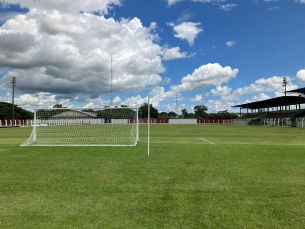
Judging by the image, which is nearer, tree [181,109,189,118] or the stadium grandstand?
the stadium grandstand

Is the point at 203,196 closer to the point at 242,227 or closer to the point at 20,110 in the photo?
the point at 242,227

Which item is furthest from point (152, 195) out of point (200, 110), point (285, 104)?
point (200, 110)

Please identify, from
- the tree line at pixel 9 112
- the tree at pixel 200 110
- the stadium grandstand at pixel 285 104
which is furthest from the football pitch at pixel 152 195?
the tree at pixel 200 110

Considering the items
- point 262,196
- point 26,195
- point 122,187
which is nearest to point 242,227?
point 262,196

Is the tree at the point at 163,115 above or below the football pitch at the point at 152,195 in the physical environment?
above

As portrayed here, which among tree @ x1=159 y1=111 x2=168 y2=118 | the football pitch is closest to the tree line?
tree @ x1=159 y1=111 x2=168 y2=118

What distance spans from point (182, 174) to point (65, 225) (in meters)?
3.32

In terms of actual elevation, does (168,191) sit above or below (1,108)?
below

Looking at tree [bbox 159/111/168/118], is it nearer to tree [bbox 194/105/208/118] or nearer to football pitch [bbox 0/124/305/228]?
tree [bbox 194/105/208/118]

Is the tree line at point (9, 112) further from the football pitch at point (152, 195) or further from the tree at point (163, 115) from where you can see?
the football pitch at point (152, 195)

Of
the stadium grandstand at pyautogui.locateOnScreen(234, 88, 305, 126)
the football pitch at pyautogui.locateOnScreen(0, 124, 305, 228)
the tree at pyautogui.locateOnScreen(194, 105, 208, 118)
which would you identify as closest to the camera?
the football pitch at pyautogui.locateOnScreen(0, 124, 305, 228)

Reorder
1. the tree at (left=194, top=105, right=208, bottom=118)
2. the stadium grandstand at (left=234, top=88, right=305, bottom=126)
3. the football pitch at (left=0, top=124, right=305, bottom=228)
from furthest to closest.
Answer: the tree at (left=194, top=105, right=208, bottom=118), the stadium grandstand at (left=234, top=88, right=305, bottom=126), the football pitch at (left=0, top=124, right=305, bottom=228)

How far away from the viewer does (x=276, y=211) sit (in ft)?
11.8

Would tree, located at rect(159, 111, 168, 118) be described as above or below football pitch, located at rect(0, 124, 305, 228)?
above
